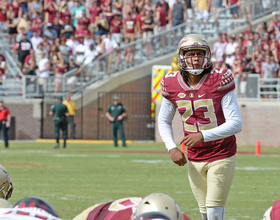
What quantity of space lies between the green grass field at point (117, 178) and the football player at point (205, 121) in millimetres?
2982

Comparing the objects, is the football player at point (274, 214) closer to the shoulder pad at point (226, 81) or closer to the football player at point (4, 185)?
the football player at point (4, 185)

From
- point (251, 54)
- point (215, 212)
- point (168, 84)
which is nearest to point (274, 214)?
point (215, 212)

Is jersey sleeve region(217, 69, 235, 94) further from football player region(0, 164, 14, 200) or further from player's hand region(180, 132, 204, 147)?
football player region(0, 164, 14, 200)

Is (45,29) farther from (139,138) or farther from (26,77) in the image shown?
(139,138)

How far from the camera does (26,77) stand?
2681 cm

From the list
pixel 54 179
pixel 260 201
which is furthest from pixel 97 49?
pixel 260 201

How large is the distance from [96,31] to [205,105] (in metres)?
22.9

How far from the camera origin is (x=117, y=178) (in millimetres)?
14367

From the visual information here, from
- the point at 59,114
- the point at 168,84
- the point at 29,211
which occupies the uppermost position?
the point at 168,84

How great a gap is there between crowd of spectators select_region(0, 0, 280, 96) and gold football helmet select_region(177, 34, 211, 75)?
1917cm

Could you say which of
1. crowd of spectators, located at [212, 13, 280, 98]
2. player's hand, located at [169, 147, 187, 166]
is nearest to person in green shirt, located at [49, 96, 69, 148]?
crowd of spectators, located at [212, 13, 280, 98]

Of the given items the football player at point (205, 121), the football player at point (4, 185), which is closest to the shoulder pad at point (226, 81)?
the football player at point (205, 121)

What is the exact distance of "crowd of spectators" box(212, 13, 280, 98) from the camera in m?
24.9

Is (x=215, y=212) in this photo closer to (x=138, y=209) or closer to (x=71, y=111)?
(x=138, y=209)
